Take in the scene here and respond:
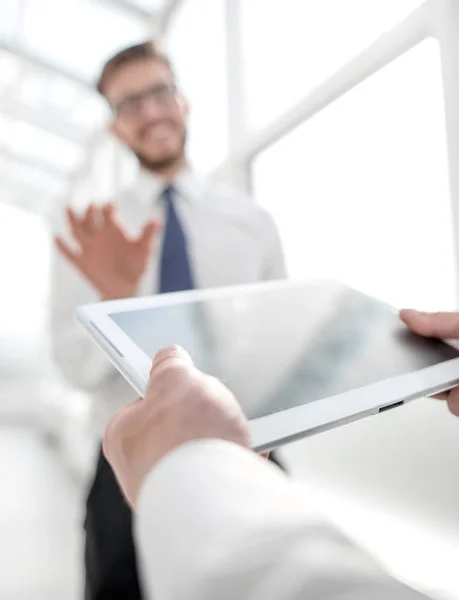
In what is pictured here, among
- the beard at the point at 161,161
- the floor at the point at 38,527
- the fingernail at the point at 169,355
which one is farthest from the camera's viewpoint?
the floor at the point at 38,527

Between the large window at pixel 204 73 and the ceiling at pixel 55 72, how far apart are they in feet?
0.92

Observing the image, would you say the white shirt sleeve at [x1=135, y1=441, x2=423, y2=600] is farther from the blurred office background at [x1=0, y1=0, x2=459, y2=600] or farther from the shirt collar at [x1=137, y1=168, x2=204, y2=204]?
the shirt collar at [x1=137, y1=168, x2=204, y2=204]

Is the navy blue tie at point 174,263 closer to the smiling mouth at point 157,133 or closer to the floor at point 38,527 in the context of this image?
the smiling mouth at point 157,133

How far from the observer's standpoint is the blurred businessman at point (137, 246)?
721 millimetres

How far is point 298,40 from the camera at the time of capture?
1.45 meters

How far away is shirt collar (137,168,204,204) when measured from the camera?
1143mm

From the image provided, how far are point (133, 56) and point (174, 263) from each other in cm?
68

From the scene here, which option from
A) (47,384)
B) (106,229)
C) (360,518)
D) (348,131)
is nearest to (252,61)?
(348,131)

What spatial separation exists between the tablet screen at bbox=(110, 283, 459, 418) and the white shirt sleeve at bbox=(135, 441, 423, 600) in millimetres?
106

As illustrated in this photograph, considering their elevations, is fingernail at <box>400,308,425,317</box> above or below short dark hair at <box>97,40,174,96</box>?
below

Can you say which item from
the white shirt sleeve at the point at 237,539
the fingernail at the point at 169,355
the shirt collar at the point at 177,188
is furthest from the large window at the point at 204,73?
the white shirt sleeve at the point at 237,539

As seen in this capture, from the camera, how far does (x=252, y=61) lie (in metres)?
1.69

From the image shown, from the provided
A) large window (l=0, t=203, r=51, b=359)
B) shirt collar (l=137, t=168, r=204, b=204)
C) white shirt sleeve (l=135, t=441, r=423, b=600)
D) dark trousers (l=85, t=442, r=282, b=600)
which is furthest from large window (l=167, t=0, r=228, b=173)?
large window (l=0, t=203, r=51, b=359)

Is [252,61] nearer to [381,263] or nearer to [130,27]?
[381,263]
